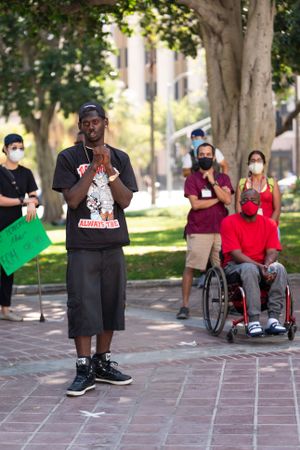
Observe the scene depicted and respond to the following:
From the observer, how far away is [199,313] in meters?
11.3

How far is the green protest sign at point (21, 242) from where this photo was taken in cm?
1085

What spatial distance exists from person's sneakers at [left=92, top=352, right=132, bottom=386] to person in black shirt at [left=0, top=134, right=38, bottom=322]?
3.14 meters

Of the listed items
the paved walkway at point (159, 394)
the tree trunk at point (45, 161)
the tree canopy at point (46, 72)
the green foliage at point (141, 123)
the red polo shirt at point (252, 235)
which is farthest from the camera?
the green foliage at point (141, 123)

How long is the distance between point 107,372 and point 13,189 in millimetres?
3622

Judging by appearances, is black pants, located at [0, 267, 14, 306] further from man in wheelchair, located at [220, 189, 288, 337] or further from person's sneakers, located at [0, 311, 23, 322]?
man in wheelchair, located at [220, 189, 288, 337]

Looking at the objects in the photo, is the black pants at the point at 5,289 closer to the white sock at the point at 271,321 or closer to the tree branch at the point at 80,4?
the white sock at the point at 271,321

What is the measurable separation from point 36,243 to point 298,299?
3.14 meters

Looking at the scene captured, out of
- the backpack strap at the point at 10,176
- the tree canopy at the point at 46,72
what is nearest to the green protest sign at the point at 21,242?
the backpack strap at the point at 10,176

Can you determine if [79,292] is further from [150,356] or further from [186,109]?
[186,109]

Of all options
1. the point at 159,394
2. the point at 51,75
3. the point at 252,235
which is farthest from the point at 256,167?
the point at 51,75

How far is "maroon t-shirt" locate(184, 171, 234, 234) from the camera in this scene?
36.2 ft

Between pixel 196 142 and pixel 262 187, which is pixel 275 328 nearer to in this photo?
pixel 262 187

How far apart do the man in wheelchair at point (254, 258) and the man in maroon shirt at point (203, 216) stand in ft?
4.29

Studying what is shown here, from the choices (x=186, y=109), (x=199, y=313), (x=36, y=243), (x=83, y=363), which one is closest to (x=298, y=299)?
(x=199, y=313)
